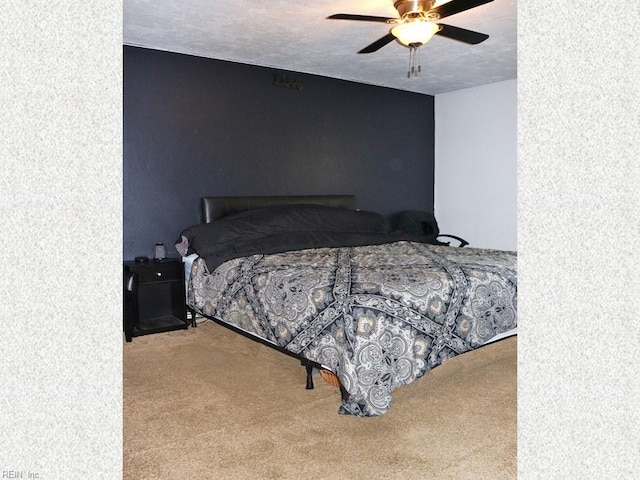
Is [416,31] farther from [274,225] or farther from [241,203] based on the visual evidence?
[241,203]

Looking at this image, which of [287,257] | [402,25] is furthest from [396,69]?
[287,257]

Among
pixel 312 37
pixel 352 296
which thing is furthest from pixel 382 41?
pixel 352 296

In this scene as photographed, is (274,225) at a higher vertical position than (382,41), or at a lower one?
lower

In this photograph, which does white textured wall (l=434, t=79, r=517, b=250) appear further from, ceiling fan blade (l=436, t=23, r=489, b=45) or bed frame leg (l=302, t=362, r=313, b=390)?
bed frame leg (l=302, t=362, r=313, b=390)

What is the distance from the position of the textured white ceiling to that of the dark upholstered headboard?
1.31m

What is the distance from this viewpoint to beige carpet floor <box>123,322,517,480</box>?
6.20 ft

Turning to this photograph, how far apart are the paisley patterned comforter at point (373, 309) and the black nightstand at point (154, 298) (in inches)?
26.6

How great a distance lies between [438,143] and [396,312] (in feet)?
15.0

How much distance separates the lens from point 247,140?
4.82 meters

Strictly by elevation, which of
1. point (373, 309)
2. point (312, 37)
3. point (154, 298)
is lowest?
point (154, 298)

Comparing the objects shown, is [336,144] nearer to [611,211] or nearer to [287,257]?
[287,257]

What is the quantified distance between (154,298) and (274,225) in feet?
4.22

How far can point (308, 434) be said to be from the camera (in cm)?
218

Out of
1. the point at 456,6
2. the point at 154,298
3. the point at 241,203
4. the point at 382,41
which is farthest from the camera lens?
the point at 241,203
